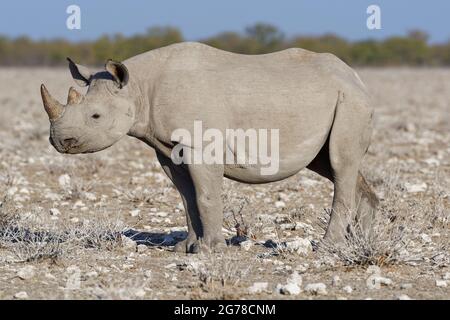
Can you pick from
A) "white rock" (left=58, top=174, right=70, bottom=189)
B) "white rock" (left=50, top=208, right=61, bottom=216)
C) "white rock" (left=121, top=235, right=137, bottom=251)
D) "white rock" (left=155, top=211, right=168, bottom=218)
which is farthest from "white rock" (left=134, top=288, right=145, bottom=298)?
"white rock" (left=58, top=174, right=70, bottom=189)

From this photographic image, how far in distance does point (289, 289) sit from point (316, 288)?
191mm

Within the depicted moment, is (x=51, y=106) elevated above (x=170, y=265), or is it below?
above

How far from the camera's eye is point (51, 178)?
12.4 meters

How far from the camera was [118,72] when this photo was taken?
24.3ft

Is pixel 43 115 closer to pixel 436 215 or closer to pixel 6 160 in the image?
pixel 6 160

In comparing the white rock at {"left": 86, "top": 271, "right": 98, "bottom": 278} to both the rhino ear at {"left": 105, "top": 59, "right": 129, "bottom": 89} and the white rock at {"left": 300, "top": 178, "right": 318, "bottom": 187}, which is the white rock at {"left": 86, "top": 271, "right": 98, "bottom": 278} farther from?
the white rock at {"left": 300, "top": 178, "right": 318, "bottom": 187}

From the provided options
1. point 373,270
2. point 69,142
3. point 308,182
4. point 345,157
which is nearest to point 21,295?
point 69,142

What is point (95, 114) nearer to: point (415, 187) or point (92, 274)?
point (92, 274)

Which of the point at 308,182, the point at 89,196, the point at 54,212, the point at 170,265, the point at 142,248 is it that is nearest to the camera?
the point at 170,265

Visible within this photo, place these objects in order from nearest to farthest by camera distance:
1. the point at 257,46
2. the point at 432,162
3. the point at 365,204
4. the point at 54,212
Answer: the point at 365,204 < the point at 54,212 < the point at 432,162 < the point at 257,46

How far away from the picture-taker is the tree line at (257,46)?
7225 cm

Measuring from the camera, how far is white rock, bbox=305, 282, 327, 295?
20.9 ft

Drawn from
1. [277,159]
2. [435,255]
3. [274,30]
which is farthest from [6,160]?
[274,30]
